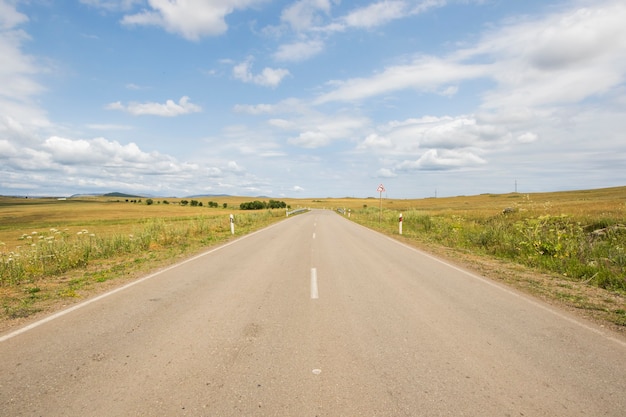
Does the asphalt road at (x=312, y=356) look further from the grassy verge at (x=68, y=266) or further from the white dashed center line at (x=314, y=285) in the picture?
the grassy verge at (x=68, y=266)

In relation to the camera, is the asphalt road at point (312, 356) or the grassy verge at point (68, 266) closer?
the asphalt road at point (312, 356)

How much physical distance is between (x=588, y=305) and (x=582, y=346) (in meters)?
2.27

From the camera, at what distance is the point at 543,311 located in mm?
5605

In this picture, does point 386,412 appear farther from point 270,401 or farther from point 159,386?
point 159,386

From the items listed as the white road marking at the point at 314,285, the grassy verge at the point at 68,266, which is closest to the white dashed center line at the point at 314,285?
the white road marking at the point at 314,285

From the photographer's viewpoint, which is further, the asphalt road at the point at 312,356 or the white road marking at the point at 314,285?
the white road marking at the point at 314,285

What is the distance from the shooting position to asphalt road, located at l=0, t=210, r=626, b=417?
298cm

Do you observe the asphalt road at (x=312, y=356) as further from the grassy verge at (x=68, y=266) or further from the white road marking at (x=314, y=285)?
the grassy verge at (x=68, y=266)

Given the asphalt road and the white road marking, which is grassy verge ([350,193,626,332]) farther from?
the white road marking

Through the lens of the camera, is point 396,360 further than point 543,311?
No

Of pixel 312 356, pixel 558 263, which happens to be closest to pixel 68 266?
pixel 312 356

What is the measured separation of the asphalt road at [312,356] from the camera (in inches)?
117

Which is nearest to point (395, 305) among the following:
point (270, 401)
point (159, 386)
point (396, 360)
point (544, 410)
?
point (396, 360)

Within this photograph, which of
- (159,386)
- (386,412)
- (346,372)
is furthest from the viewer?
(346,372)
